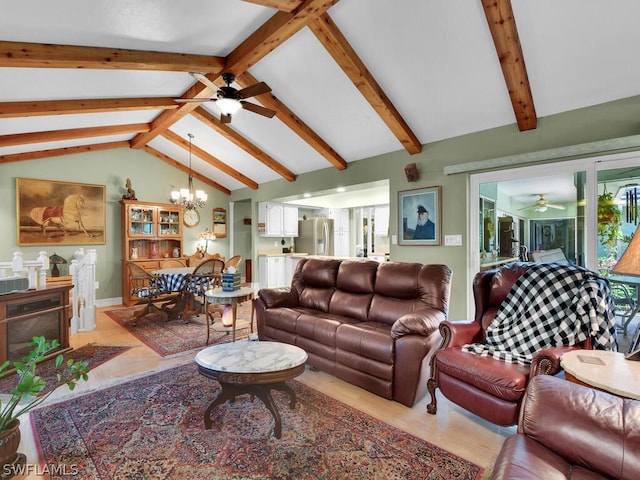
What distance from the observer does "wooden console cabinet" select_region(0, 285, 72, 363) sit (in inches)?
114

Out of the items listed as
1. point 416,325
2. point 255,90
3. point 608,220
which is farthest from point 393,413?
point 255,90

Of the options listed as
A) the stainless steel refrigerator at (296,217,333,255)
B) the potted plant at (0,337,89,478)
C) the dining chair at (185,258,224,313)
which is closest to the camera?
the potted plant at (0,337,89,478)

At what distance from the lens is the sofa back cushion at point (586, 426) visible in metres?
1.09

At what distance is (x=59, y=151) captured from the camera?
5.53 meters

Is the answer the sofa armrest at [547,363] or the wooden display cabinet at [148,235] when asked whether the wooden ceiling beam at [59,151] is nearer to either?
the wooden display cabinet at [148,235]

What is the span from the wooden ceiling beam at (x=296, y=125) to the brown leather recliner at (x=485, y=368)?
302 centimetres

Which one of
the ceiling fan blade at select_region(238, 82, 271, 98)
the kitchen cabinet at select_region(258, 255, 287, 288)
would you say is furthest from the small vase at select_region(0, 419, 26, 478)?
the kitchen cabinet at select_region(258, 255, 287, 288)

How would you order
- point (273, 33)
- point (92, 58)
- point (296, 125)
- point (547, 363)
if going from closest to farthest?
1. point (547, 363)
2. point (92, 58)
3. point (273, 33)
4. point (296, 125)

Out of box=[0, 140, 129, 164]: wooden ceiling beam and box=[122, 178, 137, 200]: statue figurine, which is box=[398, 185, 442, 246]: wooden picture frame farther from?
box=[0, 140, 129, 164]: wooden ceiling beam

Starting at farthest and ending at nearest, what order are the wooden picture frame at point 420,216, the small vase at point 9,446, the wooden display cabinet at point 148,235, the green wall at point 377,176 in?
1. the wooden display cabinet at point 148,235
2. the wooden picture frame at point 420,216
3. the green wall at point 377,176
4. the small vase at point 9,446

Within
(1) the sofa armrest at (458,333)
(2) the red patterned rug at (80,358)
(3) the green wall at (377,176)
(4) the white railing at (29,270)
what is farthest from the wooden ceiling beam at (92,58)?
(1) the sofa armrest at (458,333)

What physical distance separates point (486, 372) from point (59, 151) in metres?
6.92

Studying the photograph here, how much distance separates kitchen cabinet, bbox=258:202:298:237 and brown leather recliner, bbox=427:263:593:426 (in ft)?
17.4

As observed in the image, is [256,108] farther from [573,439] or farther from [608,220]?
[608,220]
